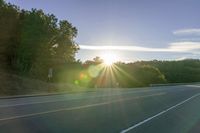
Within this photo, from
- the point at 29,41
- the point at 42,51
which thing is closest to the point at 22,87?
the point at 29,41

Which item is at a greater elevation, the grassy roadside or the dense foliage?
the dense foliage

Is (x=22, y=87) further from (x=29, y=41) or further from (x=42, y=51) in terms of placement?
(x=42, y=51)

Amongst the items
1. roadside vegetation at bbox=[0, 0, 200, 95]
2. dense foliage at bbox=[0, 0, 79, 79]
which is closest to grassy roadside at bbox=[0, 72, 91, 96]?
roadside vegetation at bbox=[0, 0, 200, 95]

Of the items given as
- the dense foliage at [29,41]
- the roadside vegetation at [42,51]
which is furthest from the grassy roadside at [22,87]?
the dense foliage at [29,41]

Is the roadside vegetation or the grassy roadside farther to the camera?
the roadside vegetation

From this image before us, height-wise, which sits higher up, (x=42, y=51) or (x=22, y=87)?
(x=42, y=51)

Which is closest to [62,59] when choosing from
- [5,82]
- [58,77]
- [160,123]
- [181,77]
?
[58,77]

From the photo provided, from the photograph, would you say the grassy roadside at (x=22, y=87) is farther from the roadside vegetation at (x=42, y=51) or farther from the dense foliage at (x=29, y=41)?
the dense foliage at (x=29, y=41)

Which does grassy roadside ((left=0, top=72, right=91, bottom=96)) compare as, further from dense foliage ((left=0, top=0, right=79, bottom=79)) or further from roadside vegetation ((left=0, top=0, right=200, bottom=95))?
dense foliage ((left=0, top=0, right=79, bottom=79))

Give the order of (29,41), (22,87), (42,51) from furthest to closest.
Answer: (42,51) < (29,41) < (22,87)

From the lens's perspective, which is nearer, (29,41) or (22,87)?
(22,87)

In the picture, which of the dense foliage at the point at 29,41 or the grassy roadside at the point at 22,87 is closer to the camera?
the grassy roadside at the point at 22,87

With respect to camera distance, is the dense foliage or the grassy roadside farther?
the dense foliage

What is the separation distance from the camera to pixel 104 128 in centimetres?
1345
